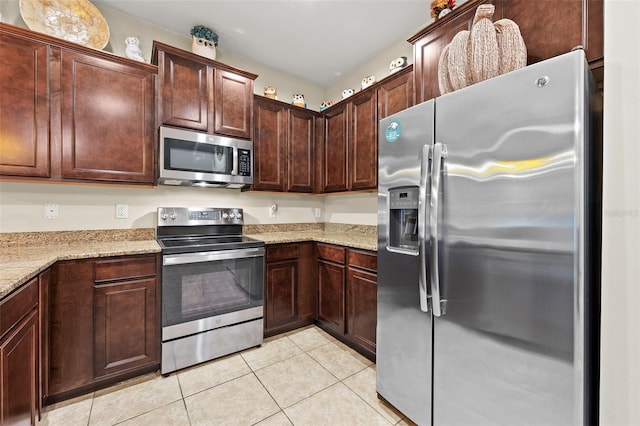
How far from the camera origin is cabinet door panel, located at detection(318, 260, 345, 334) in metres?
2.40

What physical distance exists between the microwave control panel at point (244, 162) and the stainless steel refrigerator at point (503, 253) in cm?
144

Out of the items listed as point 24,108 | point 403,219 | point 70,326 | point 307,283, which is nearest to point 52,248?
point 70,326

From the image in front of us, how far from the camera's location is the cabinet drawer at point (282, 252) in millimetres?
2445

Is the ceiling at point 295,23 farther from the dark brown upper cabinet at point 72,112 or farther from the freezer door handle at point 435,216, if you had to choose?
the freezer door handle at point 435,216

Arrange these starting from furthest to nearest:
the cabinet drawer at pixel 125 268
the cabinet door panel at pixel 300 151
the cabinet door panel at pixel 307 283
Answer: the cabinet door panel at pixel 300 151
the cabinet door panel at pixel 307 283
the cabinet drawer at pixel 125 268

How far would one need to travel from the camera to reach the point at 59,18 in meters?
1.94

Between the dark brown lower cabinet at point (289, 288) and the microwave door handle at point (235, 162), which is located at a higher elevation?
the microwave door handle at point (235, 162)

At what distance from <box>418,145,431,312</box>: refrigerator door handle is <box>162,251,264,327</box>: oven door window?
1407 mm

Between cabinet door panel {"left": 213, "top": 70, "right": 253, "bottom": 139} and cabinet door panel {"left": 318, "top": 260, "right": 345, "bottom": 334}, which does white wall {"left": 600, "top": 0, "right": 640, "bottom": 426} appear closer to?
cabinet door panel {"left": 318, "top": 260, "right": 345, "bottom": 334}

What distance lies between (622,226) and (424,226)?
2.18 ft

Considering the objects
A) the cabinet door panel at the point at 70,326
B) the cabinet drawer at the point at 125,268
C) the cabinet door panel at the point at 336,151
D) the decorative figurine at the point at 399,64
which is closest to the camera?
the cabinet door panel at the point at 70,326

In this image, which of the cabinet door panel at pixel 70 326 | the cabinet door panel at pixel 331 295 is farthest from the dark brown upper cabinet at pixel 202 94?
the cabinet door panel at pixel 331 295

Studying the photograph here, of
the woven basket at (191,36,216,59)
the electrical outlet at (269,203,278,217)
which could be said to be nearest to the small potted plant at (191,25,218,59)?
the woven basket at (191,36,216,59)

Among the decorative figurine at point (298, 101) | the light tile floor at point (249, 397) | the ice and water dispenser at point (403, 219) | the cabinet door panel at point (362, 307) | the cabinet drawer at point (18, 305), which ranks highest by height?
the decorative figurine at point (298, 101)
